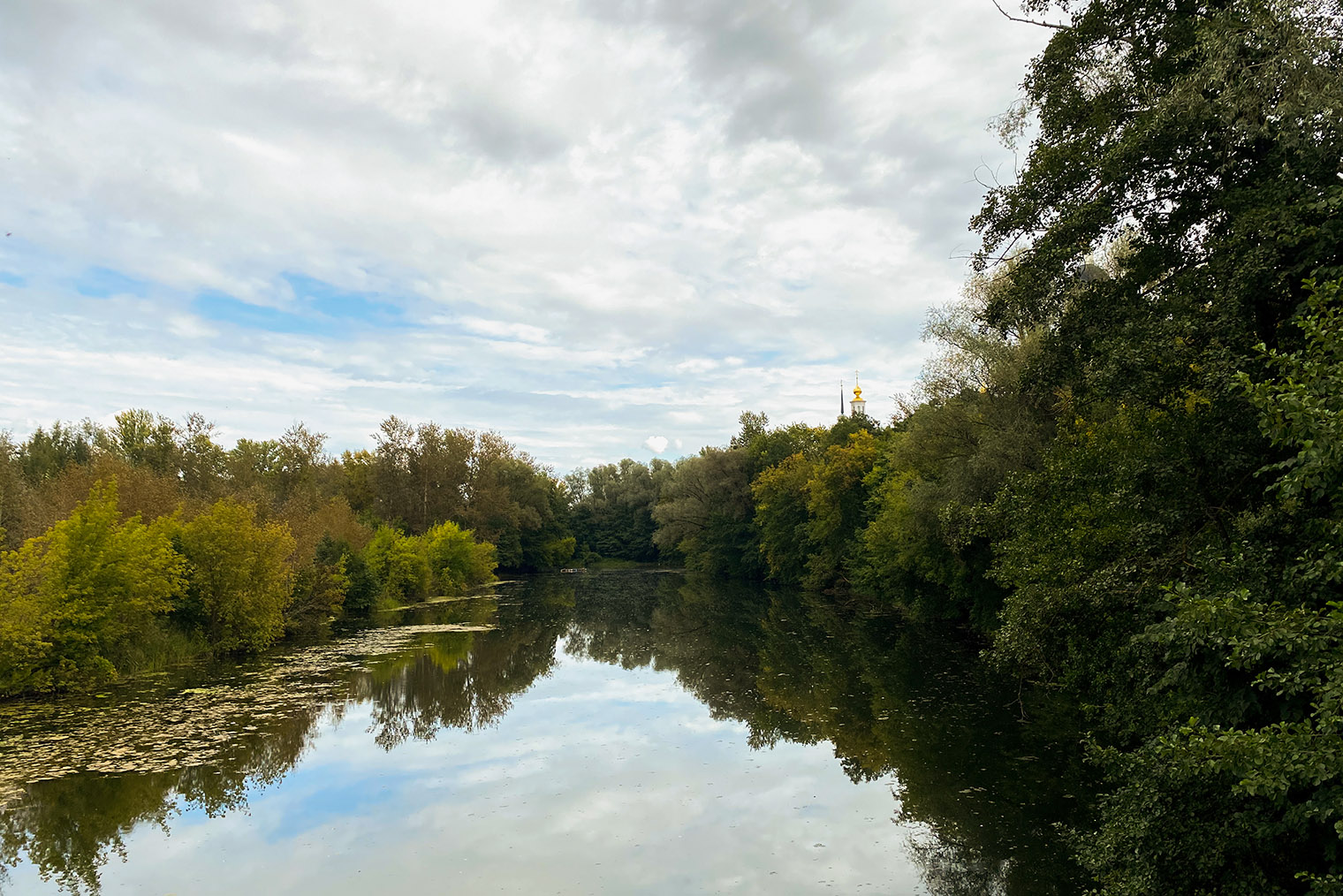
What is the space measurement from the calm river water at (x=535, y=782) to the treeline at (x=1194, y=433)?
91.4 inches

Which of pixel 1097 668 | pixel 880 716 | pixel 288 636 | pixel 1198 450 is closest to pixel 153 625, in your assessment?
pixel 288 636

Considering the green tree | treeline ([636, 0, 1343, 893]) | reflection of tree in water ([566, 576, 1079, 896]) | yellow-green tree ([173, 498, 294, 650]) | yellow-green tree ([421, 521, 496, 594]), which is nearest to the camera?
treeline ([636, 0, 1343, 893])

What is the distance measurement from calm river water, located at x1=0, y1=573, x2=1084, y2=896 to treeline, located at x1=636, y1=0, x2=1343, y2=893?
232cm

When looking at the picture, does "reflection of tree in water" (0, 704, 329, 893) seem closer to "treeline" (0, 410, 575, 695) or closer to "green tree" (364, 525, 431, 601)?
"treeline" (0, 410, 575, 695)

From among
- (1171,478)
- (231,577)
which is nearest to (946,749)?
(1171,478)

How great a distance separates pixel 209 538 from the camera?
22.7 metres

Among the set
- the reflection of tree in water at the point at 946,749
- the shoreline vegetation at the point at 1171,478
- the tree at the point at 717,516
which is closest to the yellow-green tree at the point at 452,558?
the tree at the point at 717,516

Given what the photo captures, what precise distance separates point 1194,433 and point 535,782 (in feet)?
34.5

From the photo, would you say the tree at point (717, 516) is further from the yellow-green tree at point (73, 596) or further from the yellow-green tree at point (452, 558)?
the yellow-green tree at point (73, 596)

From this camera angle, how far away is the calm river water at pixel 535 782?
9273mm

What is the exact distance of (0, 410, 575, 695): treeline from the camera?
1727cm

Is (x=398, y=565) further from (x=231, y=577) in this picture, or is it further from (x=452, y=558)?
(x=231, y=577)

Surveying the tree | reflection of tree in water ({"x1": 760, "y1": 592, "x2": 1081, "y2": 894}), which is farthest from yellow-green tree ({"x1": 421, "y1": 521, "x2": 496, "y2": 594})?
reflection of tree in water ({"x1": 760, "y1": 592, "x2": 1081, "y2": 894})

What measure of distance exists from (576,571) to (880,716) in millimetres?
61101
